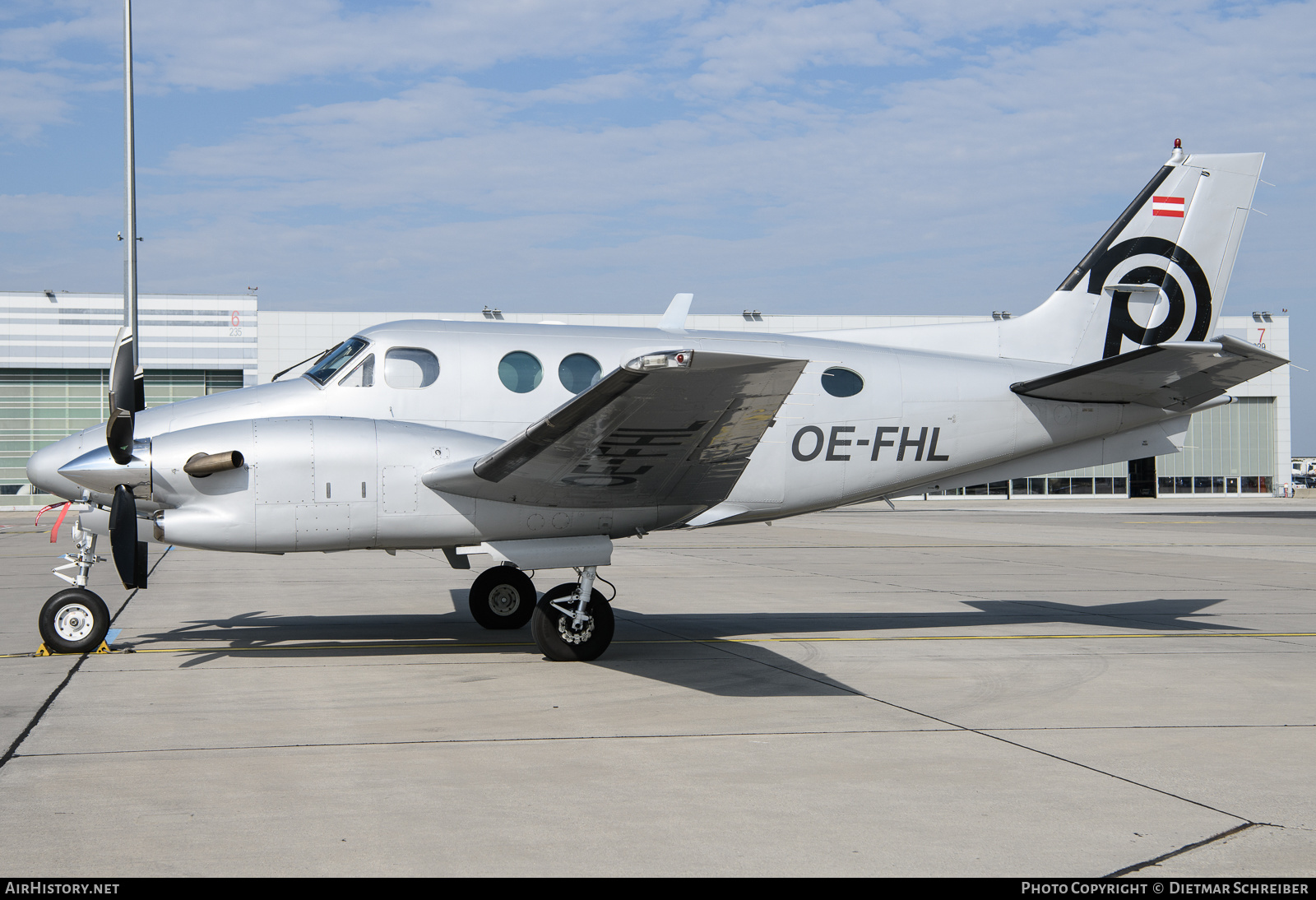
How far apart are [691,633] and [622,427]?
3895mm

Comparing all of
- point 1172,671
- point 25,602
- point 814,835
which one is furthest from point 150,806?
point 25,602

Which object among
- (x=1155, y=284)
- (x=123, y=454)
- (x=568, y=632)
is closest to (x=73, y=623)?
(x=123, y=454)

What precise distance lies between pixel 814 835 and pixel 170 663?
21.7 feet

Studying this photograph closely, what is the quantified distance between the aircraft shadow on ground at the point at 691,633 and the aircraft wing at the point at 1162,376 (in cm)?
268

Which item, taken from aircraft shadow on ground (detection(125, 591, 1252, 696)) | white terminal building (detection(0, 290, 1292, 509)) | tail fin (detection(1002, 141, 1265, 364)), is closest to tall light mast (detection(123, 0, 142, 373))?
aircraft shadow on ground (detection(125, 591, 1252, 696))

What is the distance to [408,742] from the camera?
6387mm

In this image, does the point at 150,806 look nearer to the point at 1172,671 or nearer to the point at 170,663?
the point at 170,663

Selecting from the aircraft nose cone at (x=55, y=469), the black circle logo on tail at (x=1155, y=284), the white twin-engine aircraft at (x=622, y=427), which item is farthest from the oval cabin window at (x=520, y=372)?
the black circle logo on tail at (x=1155, y=284)

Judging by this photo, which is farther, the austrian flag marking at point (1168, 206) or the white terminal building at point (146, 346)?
the white terminal building at point (146, 346)

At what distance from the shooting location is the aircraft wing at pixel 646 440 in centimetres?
707

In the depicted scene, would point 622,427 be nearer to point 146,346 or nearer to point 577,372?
point 577,372

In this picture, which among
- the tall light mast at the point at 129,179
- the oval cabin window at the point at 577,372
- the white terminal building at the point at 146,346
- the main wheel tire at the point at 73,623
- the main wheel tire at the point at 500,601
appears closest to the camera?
the main wheel tire at the point at 73,623

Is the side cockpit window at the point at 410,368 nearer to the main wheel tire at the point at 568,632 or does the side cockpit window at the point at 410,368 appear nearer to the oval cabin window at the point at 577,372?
the oval cabin window at the point at 577,372

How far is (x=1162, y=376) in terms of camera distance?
1046cm
